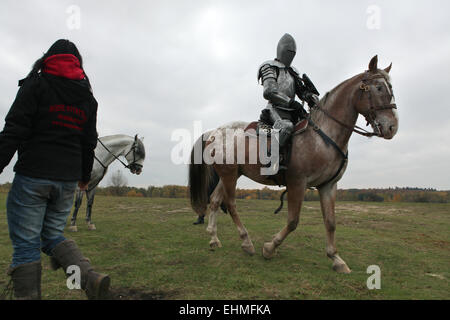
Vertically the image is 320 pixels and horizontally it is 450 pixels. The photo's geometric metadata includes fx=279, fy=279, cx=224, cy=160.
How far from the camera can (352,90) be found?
441 cm

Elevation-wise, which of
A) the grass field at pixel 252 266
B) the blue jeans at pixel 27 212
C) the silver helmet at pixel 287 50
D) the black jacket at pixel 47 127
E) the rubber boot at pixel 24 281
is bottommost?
the grass field at pixel 252 266

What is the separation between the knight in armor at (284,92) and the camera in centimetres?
458

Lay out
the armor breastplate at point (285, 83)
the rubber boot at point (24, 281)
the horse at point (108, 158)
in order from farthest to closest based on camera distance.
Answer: the horse at point (108, 158)
the armor breastplate at point (285, 83)
the rubber boot at point (24, 281)

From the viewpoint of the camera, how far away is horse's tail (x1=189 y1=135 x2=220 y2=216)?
660 centimetres

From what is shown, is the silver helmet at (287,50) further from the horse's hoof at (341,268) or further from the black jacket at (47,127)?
the black jacket at (47,127)

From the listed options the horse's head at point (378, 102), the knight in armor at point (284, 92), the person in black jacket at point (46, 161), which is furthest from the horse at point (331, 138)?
the person in black jacket at point (46, 161)

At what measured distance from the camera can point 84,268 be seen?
99.0 inches

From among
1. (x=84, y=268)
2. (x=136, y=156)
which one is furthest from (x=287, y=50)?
(x=136, y=156)

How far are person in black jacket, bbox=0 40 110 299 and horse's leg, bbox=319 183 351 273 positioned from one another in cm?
316

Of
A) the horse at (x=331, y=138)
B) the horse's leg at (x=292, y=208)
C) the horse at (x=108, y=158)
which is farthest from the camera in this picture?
the horse at (x=108, y=158)

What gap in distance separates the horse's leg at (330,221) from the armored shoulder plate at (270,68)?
85.4 inches

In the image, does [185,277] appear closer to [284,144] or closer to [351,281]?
[351,281]

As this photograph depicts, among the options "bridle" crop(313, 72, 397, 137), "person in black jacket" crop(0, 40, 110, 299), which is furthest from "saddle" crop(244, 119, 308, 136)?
"person in black jacket" crop(0, 40, 110, 299)

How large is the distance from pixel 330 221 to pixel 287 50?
3162 mm
